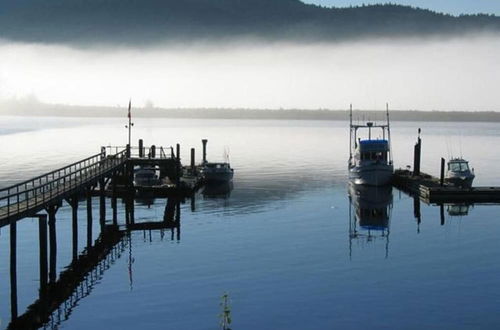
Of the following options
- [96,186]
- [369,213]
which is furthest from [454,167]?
[96,186]

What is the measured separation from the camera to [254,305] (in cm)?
3691

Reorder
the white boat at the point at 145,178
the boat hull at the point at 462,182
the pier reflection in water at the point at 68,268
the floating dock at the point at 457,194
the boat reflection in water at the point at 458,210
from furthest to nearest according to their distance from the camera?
the boat hull at the point at 462,182, the white boat at the point at 145,178, the floating dock at the point at 457,194, the boat reflection in water at the point at 458,210, the pier reflection in water at the point at 68,268

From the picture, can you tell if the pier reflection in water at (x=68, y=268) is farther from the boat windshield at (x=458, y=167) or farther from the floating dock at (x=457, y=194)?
the boat windshield at (x=458, y=167)

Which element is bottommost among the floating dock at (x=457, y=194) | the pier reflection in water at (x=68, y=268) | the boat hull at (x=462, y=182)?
the pier reflection in water at (x=68, y=268)

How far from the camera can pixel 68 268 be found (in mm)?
46406

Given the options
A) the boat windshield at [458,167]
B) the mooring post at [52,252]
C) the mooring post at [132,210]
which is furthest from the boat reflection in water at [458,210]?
the mooring post at [52,252]

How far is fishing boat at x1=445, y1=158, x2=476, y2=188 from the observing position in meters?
82.1

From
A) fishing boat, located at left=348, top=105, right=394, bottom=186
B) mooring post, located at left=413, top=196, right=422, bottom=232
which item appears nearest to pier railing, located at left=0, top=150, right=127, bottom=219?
mooring post, located at left=413, top=196, right=422, bottom=232

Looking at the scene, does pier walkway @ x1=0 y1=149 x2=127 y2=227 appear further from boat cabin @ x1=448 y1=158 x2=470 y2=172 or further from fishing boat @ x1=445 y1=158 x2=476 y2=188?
boat cabin @ x1=448 y1=158 x2=470 y2=172

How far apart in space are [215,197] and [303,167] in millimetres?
47194

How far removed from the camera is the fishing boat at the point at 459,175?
8212 centimetres

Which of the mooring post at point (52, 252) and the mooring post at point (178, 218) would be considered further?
the mooring post at point (178, 218)

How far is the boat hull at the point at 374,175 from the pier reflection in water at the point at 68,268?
2954 cm

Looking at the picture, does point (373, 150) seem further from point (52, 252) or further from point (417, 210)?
point (52, 252)
